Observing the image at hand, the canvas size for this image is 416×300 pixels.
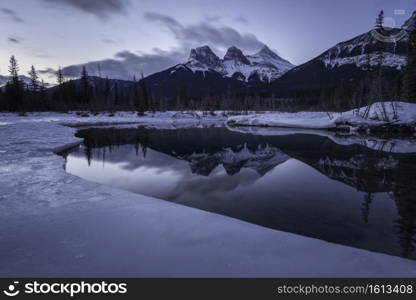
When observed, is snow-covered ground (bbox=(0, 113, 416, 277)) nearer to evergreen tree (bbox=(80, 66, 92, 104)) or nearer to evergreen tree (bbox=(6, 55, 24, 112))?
evergreen tree (bbox=(6, 55, 24, 112))

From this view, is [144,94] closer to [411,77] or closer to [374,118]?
[374,118]

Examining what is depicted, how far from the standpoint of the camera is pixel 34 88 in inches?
2547

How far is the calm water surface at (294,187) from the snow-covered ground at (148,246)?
37.4 inches

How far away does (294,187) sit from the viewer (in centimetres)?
710

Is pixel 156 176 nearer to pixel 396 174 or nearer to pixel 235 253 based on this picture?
pixel 235 253

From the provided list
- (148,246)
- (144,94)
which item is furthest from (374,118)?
(144,94)

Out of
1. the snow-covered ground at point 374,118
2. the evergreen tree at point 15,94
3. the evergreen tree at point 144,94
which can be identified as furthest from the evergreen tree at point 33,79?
the snow-covered ground at point 374,118

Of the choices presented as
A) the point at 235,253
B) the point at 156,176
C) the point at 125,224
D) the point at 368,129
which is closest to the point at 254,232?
the point at 235,253

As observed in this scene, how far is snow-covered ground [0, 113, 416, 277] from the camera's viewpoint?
8.79 ft

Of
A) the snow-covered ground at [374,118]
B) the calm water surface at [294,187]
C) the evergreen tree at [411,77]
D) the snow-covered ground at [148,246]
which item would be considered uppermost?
the evergreen tree at [411,77]

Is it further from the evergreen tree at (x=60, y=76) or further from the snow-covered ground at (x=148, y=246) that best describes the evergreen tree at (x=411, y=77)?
the evergreen tree at (x=60, y=76)

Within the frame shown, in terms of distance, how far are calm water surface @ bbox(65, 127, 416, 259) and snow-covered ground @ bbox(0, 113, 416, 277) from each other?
0.95 meters

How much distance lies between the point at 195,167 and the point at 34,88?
73795 millimetres

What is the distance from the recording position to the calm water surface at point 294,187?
442cm
